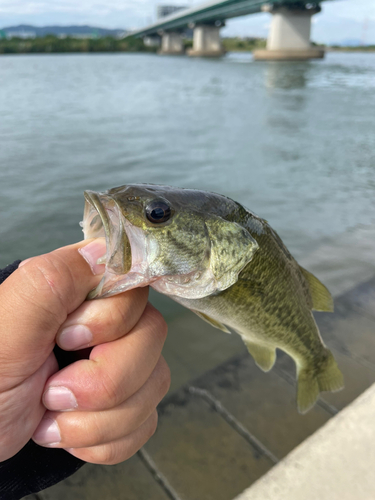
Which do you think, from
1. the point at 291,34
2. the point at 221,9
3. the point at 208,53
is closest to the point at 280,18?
the point at 291,34

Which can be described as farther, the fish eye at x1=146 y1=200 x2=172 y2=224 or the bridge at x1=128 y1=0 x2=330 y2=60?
the bridge at x1=128 y1=0 x2=330 y2=60

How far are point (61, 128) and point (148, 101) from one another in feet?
31.3

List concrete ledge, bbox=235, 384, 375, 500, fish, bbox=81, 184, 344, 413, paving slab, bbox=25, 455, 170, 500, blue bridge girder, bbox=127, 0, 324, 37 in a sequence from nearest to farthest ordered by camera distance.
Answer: fish, bbox=81, 184, 344, 413, concrete ledge, bbox=235, 384, 375, 500, paving slab, bbox=25, 455, 170, 500, blue bridge girder, bbox=127, 0, 324, 37

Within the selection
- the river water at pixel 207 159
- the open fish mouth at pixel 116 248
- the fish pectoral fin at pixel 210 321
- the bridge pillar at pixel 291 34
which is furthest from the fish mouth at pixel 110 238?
the bridge pillar at pixel 291 34

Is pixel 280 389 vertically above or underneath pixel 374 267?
above

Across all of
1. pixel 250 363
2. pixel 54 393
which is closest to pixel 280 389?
pixel 250 363

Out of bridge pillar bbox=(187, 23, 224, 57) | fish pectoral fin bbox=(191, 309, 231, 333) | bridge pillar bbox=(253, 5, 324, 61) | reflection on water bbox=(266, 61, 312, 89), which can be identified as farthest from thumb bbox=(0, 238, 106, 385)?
bridge pillar bbox=(187, 23, 224, 57)

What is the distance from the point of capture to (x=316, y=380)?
2.31 m

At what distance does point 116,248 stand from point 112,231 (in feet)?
0.21

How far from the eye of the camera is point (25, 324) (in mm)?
1239

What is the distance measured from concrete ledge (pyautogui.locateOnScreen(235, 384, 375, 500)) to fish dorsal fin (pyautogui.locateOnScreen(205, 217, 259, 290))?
1.45 metres

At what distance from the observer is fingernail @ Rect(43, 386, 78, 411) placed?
1394mm

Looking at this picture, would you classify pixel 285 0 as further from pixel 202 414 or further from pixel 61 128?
pixel 202 414

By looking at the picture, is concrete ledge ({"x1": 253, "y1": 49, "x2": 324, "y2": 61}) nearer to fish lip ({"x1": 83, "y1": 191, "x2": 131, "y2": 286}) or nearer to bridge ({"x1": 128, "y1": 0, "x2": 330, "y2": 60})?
bridge ({"x1": 128, "y1": 0, "x2": 330, "y2": 60})
